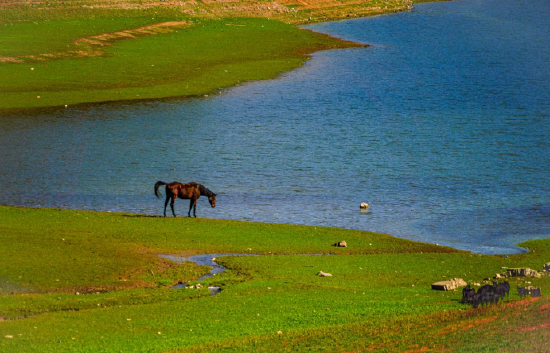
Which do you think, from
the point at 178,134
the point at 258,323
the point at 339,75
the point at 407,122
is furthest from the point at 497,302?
the point at 339,75

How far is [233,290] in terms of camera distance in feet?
76.7

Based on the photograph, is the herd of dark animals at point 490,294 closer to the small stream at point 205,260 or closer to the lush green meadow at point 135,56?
the small stream at point 205,260

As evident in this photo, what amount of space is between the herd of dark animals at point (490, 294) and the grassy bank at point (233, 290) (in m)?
0.39

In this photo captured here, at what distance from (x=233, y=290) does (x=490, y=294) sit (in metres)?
7.25

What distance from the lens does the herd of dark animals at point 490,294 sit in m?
21.1

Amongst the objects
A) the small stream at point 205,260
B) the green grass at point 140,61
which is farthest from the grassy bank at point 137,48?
the small stream at point 205,260

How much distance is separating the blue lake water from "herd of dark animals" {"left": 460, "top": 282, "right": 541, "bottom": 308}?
30.6ft

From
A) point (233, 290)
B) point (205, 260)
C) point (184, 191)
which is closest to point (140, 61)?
point (184, 191)

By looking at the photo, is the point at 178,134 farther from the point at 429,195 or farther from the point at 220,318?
the point at 220,318

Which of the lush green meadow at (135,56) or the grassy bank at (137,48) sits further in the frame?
the grassy bank at (137,48)

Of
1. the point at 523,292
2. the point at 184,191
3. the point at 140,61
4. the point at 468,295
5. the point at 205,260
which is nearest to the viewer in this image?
the point at 523,292

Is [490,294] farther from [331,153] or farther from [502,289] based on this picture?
[331,153]

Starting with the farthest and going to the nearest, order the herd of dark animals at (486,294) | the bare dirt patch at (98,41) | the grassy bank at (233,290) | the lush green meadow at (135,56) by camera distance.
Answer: the bare dirt patch at (98,41) < the lush green meadow at (135,56) < the herd of dark animals at (486,294) < the grassy bank at (233,290)

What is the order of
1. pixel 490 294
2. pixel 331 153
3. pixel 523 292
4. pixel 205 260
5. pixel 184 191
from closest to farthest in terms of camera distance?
pixel 490 294
pixel 523 292
pixel 205 260
pixel 184 191
pixel 331 153
